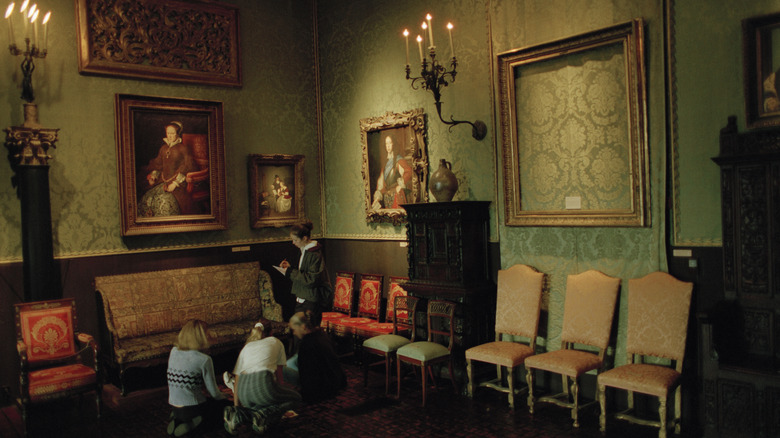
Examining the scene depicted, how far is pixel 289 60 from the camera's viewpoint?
26.8ft

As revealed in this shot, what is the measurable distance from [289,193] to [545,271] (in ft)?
12.4

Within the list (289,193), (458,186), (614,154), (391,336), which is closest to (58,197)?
(289,193)

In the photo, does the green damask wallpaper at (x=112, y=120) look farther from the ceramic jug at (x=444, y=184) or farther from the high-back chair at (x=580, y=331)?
the high-back chair at (x=580, y=331)

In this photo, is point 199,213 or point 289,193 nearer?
point 199,213

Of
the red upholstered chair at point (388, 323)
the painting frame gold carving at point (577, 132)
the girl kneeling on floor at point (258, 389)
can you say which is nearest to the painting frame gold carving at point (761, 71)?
the painting frame gold carving at point (577, 132)

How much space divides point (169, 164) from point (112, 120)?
0.77m

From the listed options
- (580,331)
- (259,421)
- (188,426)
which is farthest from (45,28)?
(580,331)

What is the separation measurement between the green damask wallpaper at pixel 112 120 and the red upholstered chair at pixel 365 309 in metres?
1.45

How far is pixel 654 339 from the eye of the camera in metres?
4.78

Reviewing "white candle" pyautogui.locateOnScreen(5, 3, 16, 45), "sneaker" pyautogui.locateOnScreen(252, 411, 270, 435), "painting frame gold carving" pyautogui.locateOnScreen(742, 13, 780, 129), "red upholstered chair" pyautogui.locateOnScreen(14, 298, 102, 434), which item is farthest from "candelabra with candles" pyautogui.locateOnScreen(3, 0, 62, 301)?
"painting frame gold carving" pyautogui.locateOnScreen(742, 13, 780, 129)

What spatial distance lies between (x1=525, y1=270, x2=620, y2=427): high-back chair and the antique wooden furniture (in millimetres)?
805

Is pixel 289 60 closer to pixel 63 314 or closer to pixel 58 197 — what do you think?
pixel 58 197

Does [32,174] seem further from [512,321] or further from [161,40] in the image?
[512,321]

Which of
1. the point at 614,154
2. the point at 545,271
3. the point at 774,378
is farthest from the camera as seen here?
the point at 545,271
